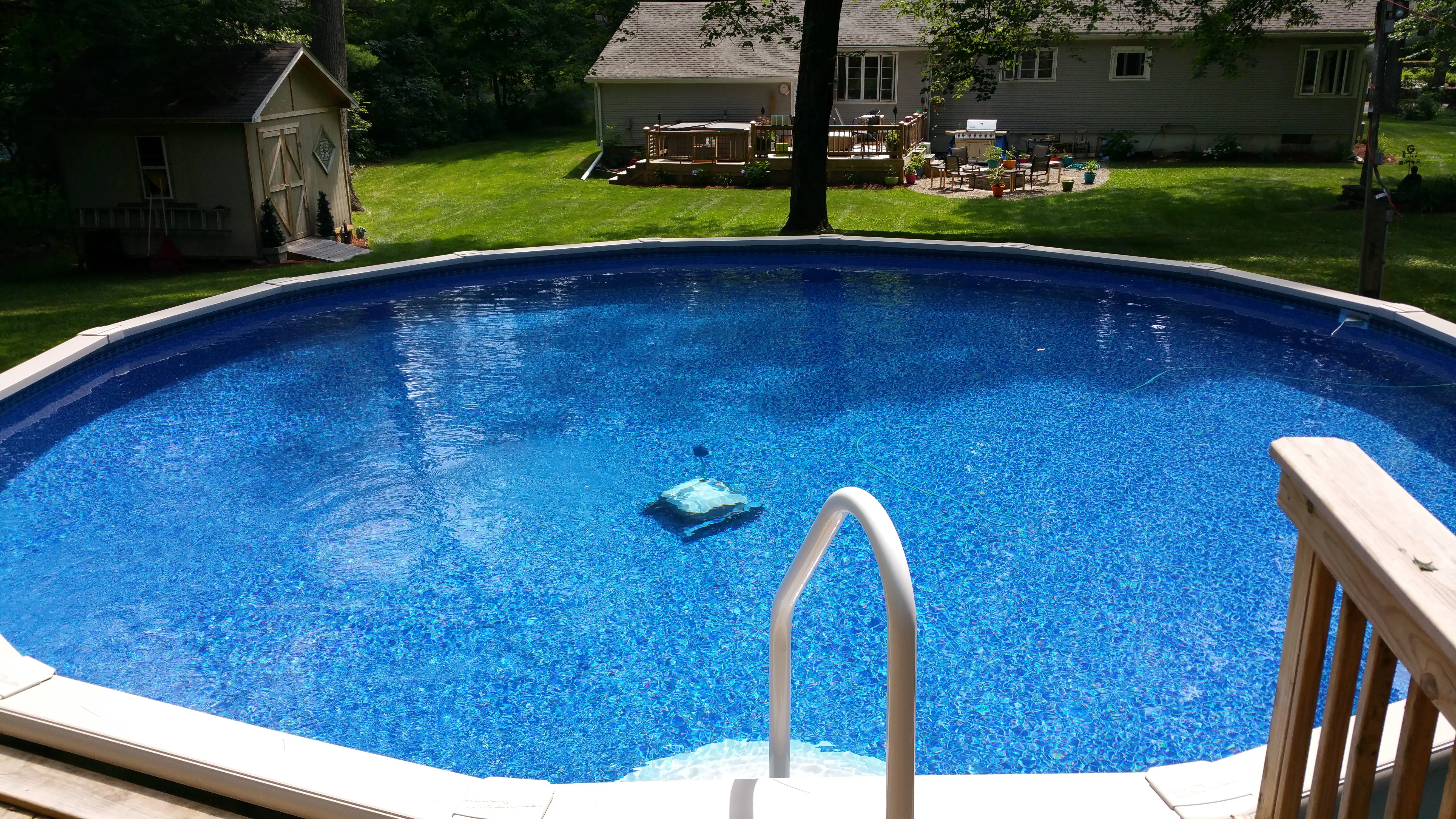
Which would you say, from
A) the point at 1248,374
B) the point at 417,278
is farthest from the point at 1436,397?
the point at 417,278

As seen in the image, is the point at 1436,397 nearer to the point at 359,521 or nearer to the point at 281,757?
the point at 359,521

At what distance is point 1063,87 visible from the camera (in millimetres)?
27156

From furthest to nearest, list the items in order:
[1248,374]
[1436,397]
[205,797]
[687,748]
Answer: [1248,374] < [1436,397] < [687,748] < [205,797]

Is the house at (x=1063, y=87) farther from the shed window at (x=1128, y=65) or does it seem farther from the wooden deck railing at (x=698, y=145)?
the wooden deck railing at (x=698, y=145)

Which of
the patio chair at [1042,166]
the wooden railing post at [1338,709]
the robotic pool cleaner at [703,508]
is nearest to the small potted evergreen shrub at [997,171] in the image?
the patio chair at [1042,166]

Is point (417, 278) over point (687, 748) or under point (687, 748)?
over

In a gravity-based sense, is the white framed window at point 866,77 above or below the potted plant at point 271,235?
above

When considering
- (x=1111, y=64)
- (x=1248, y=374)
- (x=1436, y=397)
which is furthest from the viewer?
(x=1111, y=64)

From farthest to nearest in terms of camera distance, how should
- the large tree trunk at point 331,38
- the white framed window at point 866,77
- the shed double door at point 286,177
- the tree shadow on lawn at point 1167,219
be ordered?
1. the white framed window at point 866,77
2. the large tree trunk at point 331,38
3. the tree shadow on lawn at point 1167,219
4. the shed double door at point 286,177

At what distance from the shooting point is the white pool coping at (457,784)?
10.8ft

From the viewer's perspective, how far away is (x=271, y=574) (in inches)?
258

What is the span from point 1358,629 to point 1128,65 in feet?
92.4

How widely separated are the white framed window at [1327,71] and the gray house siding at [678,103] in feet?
41.7

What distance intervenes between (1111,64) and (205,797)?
1096 inches
